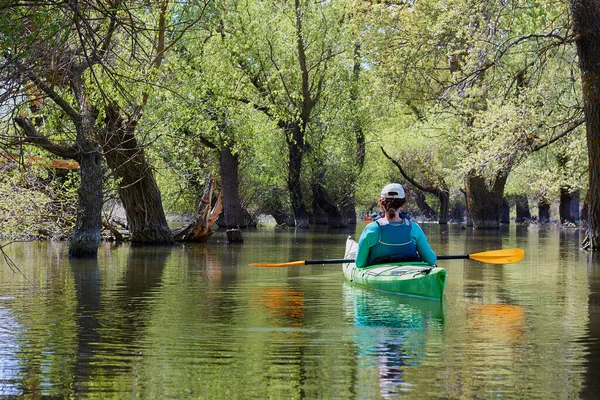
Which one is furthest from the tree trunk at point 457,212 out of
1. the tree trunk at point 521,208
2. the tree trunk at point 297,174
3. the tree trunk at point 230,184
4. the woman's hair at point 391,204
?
the woman's hair at point 391,204

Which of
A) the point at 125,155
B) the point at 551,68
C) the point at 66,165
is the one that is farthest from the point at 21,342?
the point at 551,68

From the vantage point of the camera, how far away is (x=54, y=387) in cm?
671

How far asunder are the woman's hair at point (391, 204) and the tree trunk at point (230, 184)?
27.1 meters

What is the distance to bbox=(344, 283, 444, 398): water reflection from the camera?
24.3 ft

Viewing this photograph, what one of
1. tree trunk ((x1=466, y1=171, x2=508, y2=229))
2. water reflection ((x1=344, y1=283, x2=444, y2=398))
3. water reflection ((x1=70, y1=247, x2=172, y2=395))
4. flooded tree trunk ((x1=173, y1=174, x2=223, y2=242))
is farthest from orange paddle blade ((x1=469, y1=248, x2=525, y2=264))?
tree trunk ((x1=466, y1=171, x2=508, y2=229))

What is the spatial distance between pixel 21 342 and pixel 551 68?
974 inches

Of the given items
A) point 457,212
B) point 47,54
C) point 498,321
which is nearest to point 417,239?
point 498,321

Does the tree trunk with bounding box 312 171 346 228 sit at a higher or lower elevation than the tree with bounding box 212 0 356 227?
lower

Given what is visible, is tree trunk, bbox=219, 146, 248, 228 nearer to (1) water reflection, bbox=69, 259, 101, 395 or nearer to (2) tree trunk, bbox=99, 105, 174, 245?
(2) tree trunk, bbox=99, 105, 174, 245

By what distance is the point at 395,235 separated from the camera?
13.2 m

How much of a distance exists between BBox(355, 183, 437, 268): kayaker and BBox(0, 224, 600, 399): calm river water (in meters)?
0.67

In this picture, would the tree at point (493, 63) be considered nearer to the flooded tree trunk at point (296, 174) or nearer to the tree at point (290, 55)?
the tree at point (290, 55)

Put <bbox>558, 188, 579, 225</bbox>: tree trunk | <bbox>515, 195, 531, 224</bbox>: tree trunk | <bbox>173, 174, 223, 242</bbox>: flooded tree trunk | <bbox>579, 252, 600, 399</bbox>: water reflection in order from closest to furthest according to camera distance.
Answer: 1. <bbox>579, 252, 600, 399</bbox>: water reflection
2. <bbox>173, 174, 223, 242</bbox>: flooded tree trunk
3. <bbox>558, 188, 579, 225</bbox>: tree trunk
4. <bbox>515, 195, 531, 224</bbox>: tree trunk

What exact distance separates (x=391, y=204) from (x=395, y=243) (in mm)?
685
